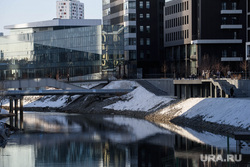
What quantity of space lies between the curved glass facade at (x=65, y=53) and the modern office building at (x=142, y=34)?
16761 mm

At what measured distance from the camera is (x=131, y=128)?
268ft

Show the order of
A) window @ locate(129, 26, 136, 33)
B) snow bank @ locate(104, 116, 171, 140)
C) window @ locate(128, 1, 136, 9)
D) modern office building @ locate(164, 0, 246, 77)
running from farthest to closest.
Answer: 1. window @ locate(128, 1, 136, 9)
2. window @ locate(129, 26, 136, 33)
3. modern office building @ locate(164, 0, 246, 77)
4. snow bank @ locate(104, 116, 171, 140)

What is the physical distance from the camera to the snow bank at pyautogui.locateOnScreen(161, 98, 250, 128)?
2857 inches

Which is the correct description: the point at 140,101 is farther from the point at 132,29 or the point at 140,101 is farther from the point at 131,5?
the point at 131,5

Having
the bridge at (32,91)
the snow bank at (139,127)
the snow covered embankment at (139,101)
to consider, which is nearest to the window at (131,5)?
the snow covered embankment at (139,101)

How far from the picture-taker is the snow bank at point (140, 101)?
10628 cm

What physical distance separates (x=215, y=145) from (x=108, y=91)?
192 ft

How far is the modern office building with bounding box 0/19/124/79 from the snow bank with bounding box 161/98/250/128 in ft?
174

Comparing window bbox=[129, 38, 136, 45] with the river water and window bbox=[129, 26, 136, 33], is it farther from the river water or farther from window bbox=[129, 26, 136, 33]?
the river water

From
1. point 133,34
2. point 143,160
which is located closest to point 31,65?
point 133,34

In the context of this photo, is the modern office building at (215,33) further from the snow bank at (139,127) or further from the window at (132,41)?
the snow bank at (139,127)

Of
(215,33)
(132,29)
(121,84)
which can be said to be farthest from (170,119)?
(132,29)

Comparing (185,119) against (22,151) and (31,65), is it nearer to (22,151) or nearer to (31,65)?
(22,151)

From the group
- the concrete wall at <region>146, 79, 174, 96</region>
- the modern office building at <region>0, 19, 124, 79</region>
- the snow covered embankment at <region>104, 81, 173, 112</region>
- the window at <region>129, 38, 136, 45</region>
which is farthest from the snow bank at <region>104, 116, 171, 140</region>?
the window at <region>129, 38, 136, 45</region>
